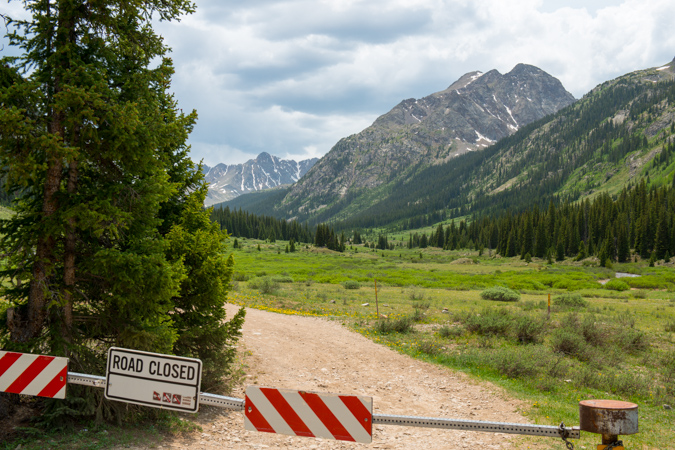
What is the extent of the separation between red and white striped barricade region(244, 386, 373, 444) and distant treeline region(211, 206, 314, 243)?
126m

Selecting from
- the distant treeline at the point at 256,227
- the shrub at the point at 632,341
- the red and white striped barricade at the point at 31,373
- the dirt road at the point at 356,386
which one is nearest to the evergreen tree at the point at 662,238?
the shrub at the point at 632,341

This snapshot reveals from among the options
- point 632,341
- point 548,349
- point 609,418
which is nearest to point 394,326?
point 548,349

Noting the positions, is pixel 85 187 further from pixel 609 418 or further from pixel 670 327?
pixel 670 327

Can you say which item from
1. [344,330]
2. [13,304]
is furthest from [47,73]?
[344,330]

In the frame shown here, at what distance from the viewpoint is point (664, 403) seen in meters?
10.1

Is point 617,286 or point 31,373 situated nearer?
point 31,373

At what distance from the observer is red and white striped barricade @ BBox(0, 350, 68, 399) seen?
482 centimetres

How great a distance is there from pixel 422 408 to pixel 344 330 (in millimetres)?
8464

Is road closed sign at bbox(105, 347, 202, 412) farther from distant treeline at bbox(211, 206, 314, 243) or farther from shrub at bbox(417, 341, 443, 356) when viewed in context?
distant treeline at bbox(211, 206, 314, 243)

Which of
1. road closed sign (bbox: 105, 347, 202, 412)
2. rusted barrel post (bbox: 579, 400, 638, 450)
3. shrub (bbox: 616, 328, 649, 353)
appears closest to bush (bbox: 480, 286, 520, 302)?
shrub (bbox: 616, 328, 649, 353)

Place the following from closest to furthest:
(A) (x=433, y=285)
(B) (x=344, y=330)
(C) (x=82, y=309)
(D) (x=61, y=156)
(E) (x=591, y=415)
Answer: (E) (x=591, y=415) < (D) (x=61, y=156) < (C) (x=82, y=309) < (B) (x=344, y=330) < (A) (x=433, y=285)

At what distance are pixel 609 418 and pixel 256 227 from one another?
14820 centimetres

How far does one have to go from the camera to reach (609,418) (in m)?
3.60

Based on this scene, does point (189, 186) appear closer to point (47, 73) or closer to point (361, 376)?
point (47, 73)
